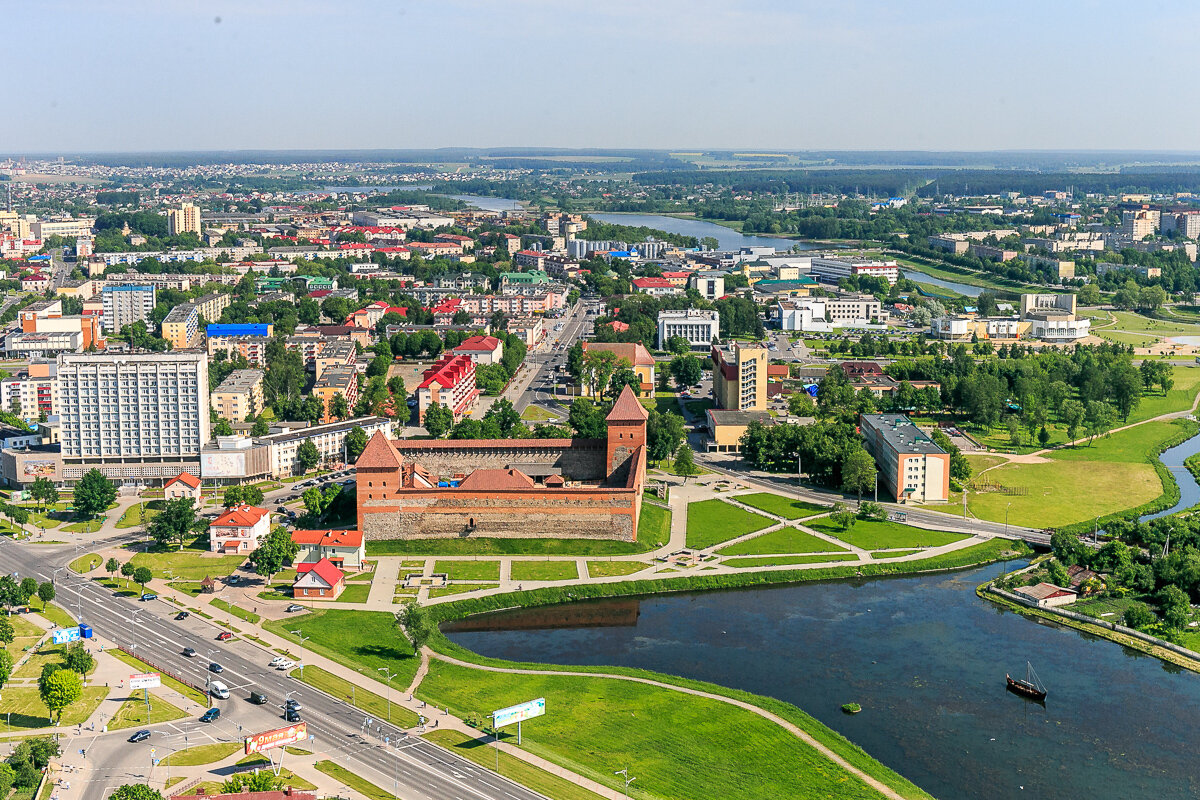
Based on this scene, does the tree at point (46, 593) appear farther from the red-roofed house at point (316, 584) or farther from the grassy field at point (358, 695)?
the grassy field at point (358, 695)

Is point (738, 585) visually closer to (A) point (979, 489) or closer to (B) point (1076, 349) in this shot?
(A) point (979, 489)

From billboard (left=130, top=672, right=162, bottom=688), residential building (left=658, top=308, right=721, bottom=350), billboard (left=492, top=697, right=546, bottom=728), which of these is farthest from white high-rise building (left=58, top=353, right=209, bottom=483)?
residential building (left=658, top=308, right=721, bottom=350)

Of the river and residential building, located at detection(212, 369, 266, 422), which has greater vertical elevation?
residential building, located at detection(212, 369, 266, 422)

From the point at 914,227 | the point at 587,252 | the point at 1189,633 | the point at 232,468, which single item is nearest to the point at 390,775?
the point at 1189,633

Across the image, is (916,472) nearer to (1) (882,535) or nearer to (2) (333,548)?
(1) (882,535)

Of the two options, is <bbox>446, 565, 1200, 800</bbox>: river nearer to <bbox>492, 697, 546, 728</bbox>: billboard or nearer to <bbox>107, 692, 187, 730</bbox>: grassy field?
<bbox>492, 697, 546, 728</bbox>: billboard

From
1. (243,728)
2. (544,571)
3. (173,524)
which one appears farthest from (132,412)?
(243,728)
